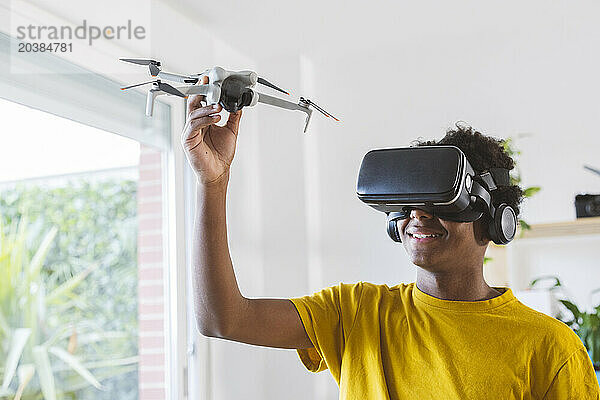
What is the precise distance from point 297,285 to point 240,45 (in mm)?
1068

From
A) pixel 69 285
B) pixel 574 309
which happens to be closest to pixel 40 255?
pixel 69 285

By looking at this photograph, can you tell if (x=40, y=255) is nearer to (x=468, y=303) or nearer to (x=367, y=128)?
(x=468, y=303)

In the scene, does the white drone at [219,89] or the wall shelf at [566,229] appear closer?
the white drone at [219,89]

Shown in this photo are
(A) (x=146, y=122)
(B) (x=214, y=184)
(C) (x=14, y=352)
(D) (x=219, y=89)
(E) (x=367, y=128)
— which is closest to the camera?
(D) (x=219, y=89)

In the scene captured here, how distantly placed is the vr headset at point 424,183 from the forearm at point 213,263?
0.83 feet

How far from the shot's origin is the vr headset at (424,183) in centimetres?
109

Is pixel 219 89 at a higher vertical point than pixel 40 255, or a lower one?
higher

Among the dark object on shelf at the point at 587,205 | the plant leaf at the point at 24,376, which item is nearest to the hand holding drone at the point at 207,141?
→ the plant leaf at the point at 24,376

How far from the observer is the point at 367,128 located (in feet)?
10.4

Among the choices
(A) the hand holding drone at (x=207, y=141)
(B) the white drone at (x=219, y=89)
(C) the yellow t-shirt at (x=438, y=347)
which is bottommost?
(C) the yellow t-shirt at (x=438, y=347)

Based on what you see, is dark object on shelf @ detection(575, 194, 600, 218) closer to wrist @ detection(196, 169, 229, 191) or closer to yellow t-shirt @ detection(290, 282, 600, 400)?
yellow t-shirt @ detection(290, 282, 600, 400)

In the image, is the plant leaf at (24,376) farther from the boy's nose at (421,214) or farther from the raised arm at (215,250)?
the boy's nose at (421,214)

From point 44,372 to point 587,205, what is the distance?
2.19 m

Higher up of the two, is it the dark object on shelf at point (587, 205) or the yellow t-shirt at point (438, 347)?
the dark object on shelf at point (587, 205)
